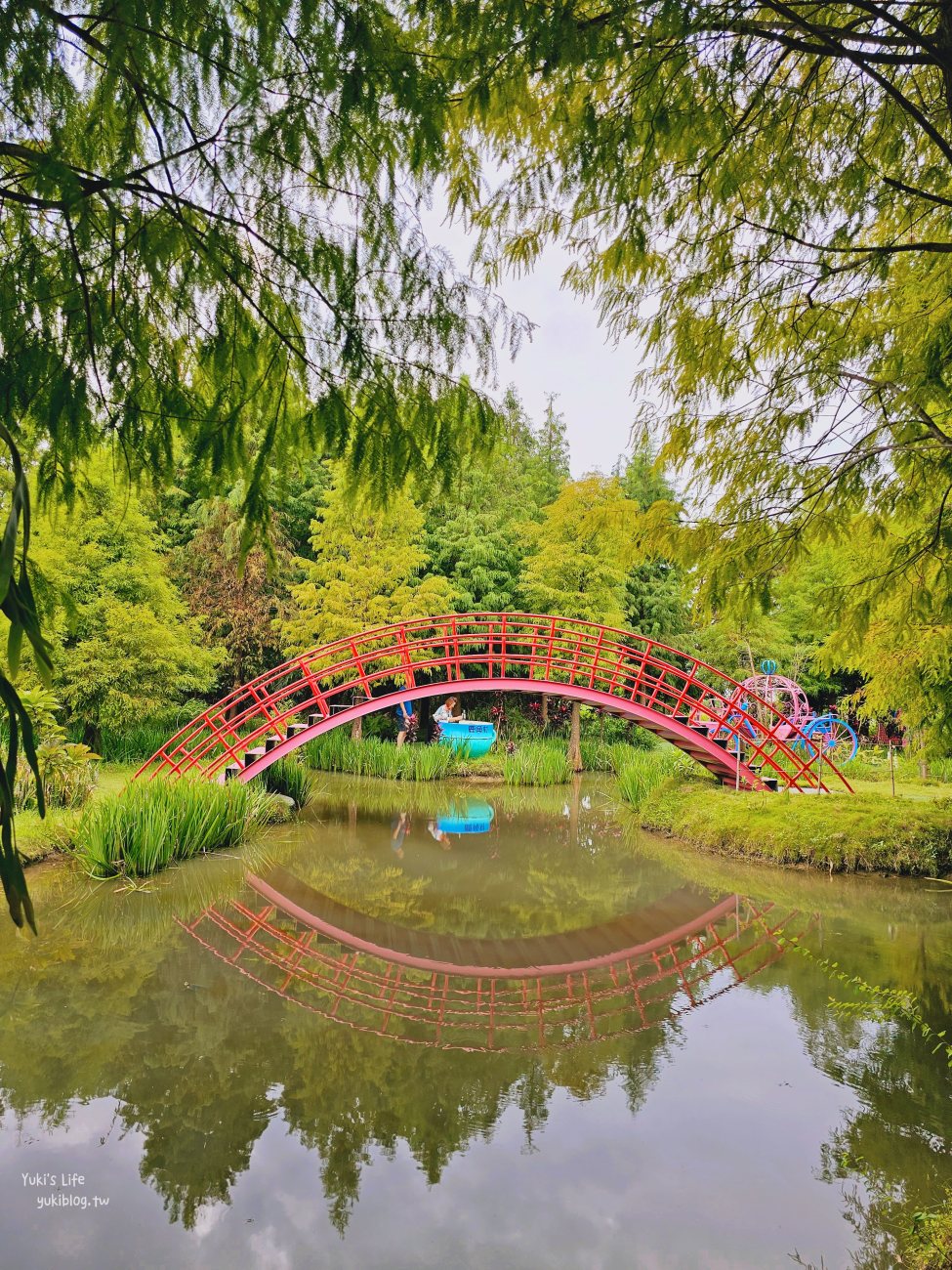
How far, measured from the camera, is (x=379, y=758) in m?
14.4

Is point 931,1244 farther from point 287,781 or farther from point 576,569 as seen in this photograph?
point 576,569

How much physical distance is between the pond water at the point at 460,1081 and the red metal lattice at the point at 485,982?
26 millimetres

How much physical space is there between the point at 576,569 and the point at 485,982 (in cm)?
1172

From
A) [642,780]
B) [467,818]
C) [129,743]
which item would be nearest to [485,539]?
[642,780]

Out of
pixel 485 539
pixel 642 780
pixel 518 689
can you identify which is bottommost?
pixel 642 780

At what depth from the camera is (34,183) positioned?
75.5 inches

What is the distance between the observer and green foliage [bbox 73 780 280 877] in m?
7.01

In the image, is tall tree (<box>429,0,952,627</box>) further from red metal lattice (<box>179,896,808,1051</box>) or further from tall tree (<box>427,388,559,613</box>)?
tall tree (<box>427,388,559,613</box>)

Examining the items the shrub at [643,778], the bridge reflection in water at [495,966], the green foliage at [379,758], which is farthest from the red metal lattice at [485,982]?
the green foliage at [379,758]

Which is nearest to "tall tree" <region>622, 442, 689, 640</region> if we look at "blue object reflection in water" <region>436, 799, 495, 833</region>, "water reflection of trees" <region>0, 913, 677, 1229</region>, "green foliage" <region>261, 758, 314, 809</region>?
"blue object reflection in water" <region>436, 799, 495, 833</region>

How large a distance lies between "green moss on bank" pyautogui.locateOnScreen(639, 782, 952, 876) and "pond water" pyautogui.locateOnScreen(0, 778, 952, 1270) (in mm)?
1029

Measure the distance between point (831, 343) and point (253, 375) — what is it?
3192 millimetres

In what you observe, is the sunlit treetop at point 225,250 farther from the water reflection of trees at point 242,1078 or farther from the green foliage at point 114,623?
the green foliage at point 114,623

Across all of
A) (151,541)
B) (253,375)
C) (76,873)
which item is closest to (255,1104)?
(253,375)
